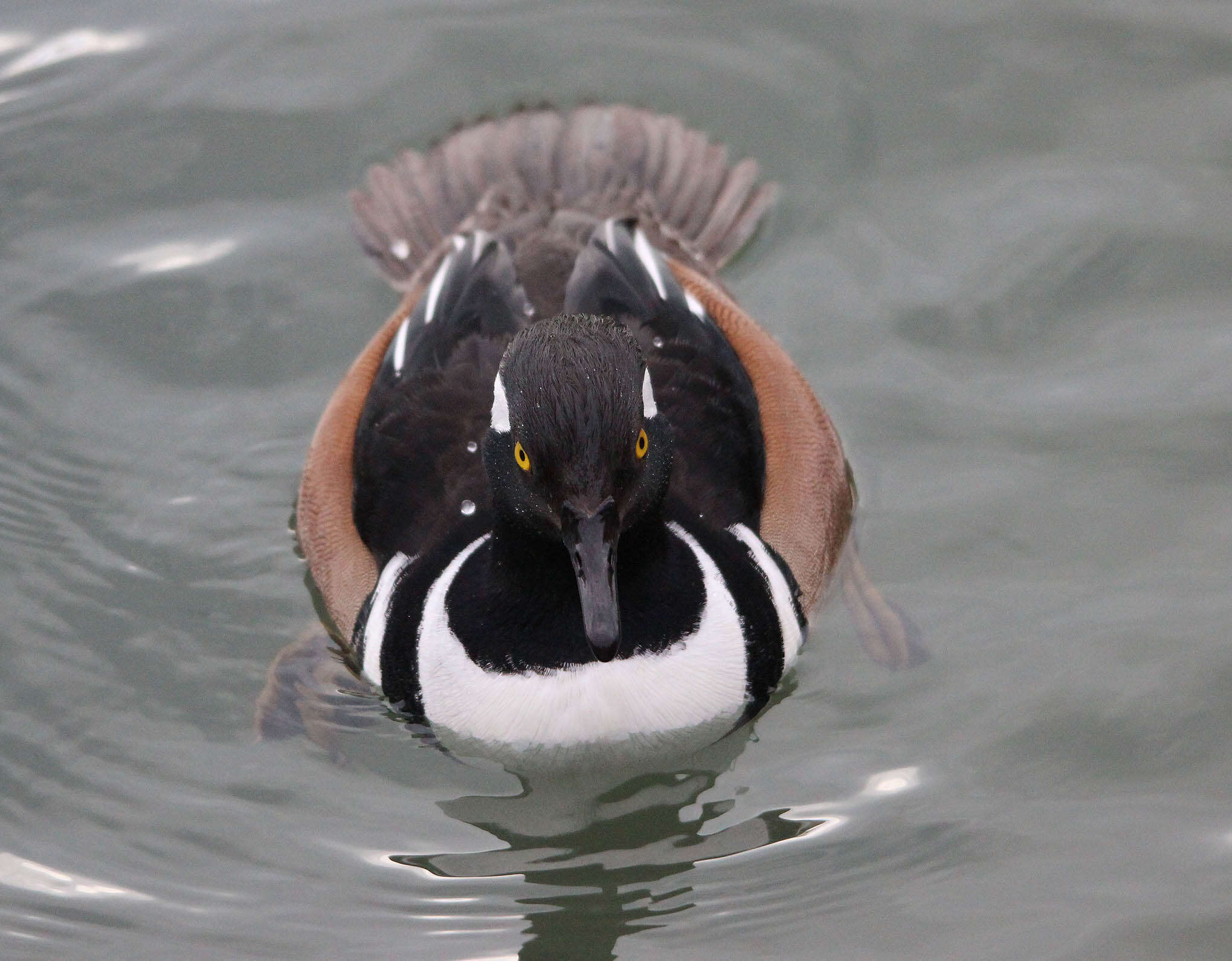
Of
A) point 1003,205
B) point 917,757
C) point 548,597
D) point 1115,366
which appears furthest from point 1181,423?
point 548,597

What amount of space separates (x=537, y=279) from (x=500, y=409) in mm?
1488

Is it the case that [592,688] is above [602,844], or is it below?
above

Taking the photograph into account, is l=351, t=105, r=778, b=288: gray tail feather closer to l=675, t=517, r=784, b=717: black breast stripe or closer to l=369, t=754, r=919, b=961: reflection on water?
l=675, t=517, r=784, b=717: black breast stripe

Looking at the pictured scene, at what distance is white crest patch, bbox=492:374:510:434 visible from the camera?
541 cm

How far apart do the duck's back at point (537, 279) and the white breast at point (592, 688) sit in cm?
36

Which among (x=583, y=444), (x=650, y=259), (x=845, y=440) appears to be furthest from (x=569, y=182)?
(x=583, y=444)

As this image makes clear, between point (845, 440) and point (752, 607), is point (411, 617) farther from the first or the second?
point (845, 440)

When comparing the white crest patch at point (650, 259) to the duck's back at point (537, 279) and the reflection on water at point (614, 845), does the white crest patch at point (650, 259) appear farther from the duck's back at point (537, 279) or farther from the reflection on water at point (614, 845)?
the reflection on water at point (614, 845)

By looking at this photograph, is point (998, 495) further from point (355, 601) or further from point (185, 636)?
point (185, 636)

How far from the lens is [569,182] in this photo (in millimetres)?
7793

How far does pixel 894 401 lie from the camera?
7.41 m

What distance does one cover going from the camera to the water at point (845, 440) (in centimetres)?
556

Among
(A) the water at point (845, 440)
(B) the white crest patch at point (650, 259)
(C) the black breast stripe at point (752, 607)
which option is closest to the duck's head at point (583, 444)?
(C) the black breast stripe at point (752, 607)

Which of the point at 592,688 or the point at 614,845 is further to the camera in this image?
the point at 614,845
